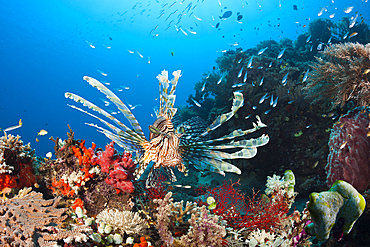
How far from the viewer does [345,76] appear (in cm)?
409

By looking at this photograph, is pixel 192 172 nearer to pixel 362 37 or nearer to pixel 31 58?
pixel 362 37

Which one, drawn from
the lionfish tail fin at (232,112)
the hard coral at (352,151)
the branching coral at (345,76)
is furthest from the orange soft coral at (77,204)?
the branching coral at (345,76)

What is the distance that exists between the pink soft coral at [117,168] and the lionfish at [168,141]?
28.2 inches

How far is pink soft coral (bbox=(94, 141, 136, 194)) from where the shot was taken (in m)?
2.88

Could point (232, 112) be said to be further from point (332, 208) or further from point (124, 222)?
point (124, 222)

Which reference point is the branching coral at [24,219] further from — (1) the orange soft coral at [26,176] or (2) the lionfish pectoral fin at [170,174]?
(2) the lionfish pectoral fin at [170,174]

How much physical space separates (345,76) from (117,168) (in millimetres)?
5151

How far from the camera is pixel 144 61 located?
73188 mm

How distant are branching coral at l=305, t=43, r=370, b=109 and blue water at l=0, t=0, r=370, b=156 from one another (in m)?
38.3

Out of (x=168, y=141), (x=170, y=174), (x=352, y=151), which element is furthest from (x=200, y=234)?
(x=352, y=151)

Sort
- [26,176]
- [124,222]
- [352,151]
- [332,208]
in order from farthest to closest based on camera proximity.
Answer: [352,151] → [26,176] → [124,222] → [332,208]

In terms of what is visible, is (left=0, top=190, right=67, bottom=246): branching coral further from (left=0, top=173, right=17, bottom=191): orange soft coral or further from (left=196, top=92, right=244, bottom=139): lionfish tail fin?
(left=196, top=92, right=244, bottom=139): lionfish tail fin

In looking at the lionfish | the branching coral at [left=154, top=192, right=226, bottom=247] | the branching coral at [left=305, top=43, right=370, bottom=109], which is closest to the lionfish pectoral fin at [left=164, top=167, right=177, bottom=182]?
the lionfish

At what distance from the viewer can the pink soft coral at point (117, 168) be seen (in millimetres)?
2881
